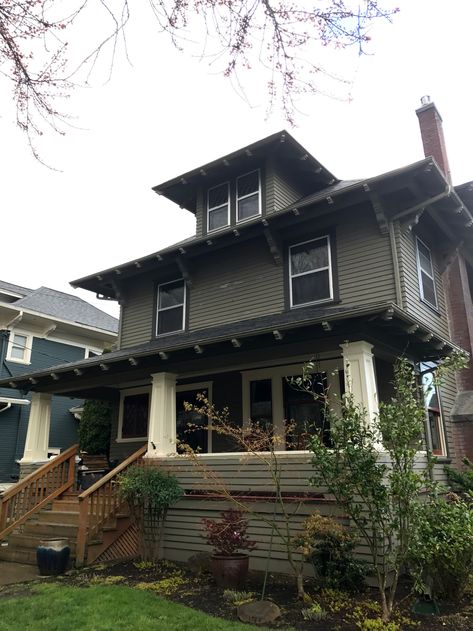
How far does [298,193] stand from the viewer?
11.6 metres

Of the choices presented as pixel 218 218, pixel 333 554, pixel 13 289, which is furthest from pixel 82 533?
pixel 13 289

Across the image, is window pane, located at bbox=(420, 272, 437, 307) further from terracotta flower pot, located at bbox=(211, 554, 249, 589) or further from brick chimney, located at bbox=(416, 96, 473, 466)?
terracotta flower pot, located at bbox=(211, 554, 249, 589)

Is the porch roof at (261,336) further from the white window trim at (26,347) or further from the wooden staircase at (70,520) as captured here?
the white window trim at (26,347)

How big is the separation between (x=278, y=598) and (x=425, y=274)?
6.65m

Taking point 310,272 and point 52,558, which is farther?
point 310,272

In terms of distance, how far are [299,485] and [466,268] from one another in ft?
26.1

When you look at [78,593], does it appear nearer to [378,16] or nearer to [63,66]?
[63,66]

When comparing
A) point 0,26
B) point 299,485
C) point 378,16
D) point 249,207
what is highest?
point 249,207

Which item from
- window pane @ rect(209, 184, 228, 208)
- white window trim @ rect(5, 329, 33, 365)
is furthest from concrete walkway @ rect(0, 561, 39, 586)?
white window trim @ rect(5, 329, 33, 365)

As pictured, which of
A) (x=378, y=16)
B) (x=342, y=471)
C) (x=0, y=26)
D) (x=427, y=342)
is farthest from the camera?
(x=427, y=342)

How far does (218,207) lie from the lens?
1166 centimetres

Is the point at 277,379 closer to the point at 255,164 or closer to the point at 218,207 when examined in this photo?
the point at 218,207

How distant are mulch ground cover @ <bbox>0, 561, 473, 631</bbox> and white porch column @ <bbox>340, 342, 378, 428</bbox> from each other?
7.31 feet

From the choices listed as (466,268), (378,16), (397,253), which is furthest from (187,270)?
(378,16)
